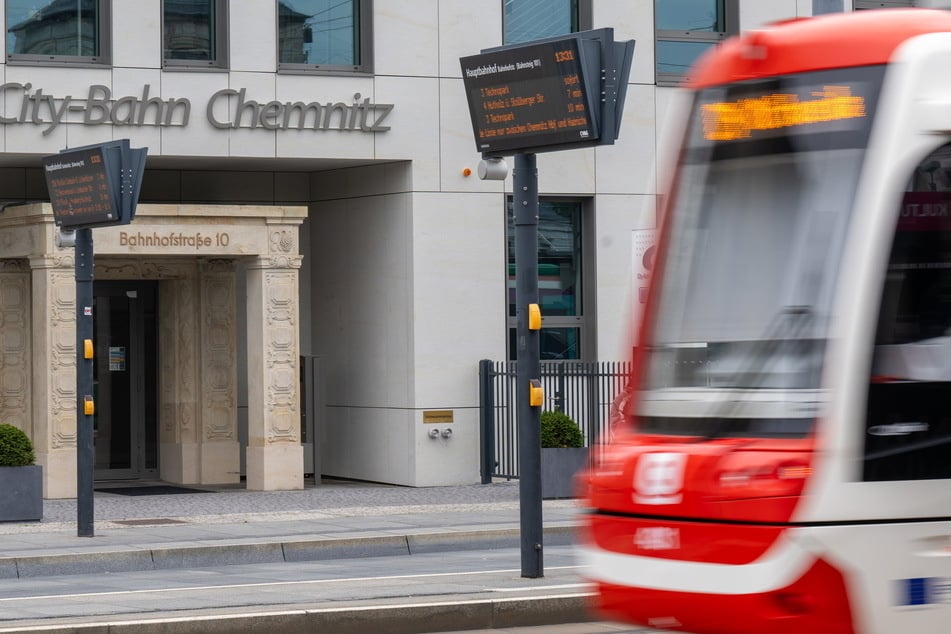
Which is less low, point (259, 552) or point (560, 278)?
point (560, 278)

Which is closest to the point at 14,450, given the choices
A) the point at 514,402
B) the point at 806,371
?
the point at 514,402

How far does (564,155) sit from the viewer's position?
79.0 ft

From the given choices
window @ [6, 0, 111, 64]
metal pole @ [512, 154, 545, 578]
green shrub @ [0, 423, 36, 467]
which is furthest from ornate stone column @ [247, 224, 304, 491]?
metal pole @ [512, 154, 545, 578]

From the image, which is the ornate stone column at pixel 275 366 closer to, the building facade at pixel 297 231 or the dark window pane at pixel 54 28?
the building facade at pixel 297 231

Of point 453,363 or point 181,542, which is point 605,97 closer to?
point 181,542

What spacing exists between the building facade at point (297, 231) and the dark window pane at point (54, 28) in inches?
1.2

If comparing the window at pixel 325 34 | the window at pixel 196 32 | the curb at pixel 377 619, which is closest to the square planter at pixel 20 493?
the window at pixel 196 32

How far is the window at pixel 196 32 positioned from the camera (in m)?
22.5

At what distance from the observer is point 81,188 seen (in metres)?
17.0

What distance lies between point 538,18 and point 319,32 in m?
3.09

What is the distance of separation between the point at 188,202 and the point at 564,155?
5226 millimetres

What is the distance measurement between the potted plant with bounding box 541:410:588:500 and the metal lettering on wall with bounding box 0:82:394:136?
15.4 feet

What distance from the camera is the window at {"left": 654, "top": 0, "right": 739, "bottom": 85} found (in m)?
24.8

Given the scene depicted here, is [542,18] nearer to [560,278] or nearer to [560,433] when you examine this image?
[560,278]
